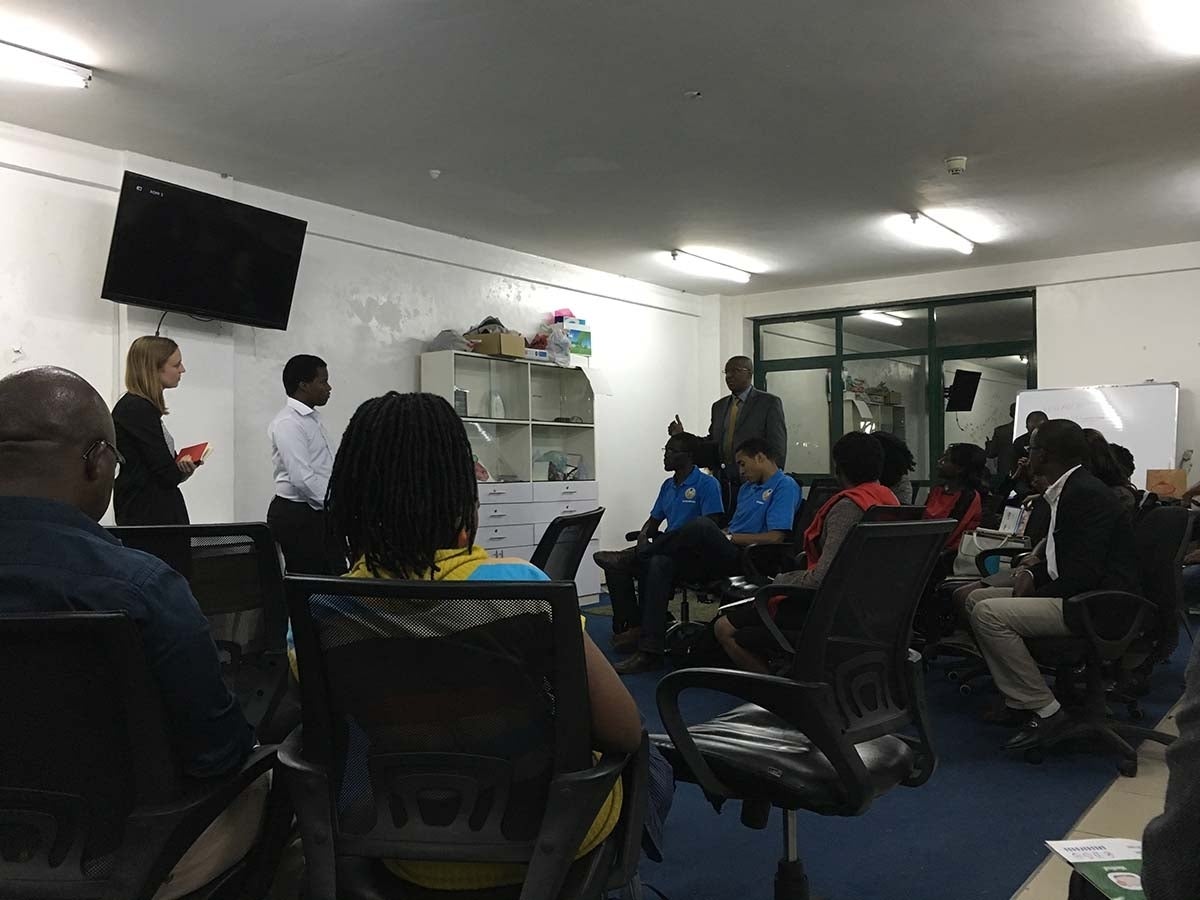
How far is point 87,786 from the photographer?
1.22 meters

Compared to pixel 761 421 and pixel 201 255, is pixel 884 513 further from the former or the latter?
pixel 201 255

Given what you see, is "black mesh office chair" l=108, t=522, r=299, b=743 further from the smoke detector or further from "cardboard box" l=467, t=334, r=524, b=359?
"cardboard box" l=467, t=334, r=524, b=359

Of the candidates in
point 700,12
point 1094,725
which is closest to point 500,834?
point 1094,725

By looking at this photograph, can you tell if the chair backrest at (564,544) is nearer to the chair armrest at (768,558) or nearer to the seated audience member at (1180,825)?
the seated audience member at (1180,825)

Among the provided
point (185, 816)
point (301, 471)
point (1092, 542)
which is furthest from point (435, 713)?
point (301, 471)

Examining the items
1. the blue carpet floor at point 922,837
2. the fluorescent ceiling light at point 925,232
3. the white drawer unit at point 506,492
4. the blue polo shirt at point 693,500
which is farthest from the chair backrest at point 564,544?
the fluorescent ceiling light at point 925,232

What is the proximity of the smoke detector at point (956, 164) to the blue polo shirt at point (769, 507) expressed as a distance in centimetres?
204

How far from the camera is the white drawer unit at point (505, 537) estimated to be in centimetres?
641

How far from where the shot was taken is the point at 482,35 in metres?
3.70

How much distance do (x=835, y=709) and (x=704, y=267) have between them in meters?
6.61

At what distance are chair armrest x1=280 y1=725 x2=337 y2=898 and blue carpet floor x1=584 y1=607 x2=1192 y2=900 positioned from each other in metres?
1.32

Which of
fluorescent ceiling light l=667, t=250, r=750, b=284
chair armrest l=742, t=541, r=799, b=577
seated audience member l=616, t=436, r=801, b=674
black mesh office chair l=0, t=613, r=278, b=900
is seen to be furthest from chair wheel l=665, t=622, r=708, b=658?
black mesh office chair l=0, t=613, r=278, b=900

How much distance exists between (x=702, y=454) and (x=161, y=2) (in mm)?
4394

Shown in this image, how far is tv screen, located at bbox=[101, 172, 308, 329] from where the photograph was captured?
15.4ft
